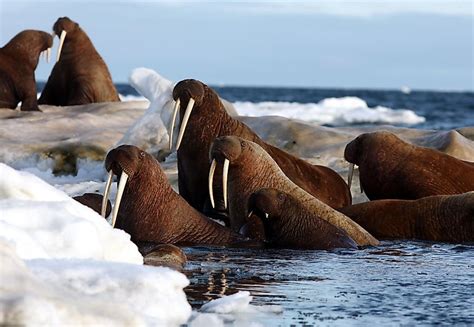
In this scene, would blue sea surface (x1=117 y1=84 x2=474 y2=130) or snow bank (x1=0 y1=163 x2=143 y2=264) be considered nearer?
snow bank (x1=0 y1=163 x2=143 y2=264)

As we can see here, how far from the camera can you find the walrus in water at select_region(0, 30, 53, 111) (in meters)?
15.8

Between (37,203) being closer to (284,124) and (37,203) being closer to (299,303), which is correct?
(299,303)

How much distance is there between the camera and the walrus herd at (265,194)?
→ 851cm

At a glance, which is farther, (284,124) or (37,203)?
(284,124)

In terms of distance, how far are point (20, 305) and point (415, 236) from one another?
5.81 meters

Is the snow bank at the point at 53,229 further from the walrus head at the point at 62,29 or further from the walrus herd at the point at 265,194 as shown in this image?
the walrus head at the point at 62,29

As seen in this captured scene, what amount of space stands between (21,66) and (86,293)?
11523 mm

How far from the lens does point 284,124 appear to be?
1319 centimetres

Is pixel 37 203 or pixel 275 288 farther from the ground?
pixel 37 203

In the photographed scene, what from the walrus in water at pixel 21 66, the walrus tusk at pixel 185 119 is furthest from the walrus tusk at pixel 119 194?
the walrus in water at pixel 21 66

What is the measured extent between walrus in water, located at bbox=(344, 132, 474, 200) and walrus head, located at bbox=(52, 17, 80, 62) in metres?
6.56

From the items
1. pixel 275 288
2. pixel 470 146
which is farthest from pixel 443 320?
pixel 470 146

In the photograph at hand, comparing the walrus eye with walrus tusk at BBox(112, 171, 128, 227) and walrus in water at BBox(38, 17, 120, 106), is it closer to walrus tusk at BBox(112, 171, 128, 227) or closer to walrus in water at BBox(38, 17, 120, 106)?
walrus tusk at BBox(112, 171, 128, 227)

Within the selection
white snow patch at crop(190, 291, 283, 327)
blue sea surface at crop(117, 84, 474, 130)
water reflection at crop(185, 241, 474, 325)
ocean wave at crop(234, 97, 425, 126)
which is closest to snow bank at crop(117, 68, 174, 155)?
water reflection at crop(185, 241, 474, 325)
